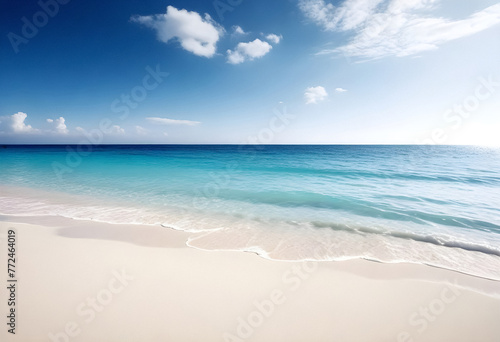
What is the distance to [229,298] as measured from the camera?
11.6 feet

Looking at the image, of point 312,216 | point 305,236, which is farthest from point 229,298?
point 312,216

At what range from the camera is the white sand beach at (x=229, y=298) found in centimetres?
296

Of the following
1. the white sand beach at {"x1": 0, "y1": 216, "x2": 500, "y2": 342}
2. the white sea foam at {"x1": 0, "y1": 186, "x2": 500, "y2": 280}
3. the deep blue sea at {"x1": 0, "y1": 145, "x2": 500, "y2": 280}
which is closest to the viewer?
the white sand beach at {"x1": 0, "y1": 216, "x2": 500, "y2": 342}

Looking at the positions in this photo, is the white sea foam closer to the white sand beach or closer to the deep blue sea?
the deep blue sea

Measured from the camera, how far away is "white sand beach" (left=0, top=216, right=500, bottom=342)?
9.71ft

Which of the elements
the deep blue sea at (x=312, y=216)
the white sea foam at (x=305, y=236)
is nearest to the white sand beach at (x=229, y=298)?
the white sea foam at (x=305, y=236)

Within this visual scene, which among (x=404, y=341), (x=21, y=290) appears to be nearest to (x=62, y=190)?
(x=21, y=290)

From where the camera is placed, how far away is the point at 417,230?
22.4ft

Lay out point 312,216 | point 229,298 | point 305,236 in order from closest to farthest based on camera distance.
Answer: point 229,298 → point 305,236 → point 312,216

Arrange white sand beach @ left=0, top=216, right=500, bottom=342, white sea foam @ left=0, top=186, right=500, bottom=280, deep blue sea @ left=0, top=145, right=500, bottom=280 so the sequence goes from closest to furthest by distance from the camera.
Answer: white sand beach @ left=0, top=216, right=500, bottom=342 → white sea foam @ left=0, top=186, right=500, bottom=280 → deep blue sea @ left=0, top=145, right=500, bottom=280

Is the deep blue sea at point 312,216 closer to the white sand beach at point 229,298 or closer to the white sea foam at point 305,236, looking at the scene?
the white sea foam at point 305,236

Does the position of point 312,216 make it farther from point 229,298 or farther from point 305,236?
point 229,298

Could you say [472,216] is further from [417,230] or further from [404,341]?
[404,341]

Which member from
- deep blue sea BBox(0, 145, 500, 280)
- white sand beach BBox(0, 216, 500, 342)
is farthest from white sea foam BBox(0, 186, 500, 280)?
white sand beach BBox(0, 216, 500, 342)
